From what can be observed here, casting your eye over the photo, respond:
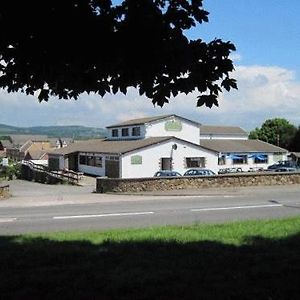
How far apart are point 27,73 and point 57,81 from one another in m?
0.35

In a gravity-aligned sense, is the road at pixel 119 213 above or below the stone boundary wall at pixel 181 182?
below

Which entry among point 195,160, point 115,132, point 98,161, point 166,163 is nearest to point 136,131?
point 115,132

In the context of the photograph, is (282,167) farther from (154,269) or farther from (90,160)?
(154,269)

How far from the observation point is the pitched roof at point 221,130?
8239 centimetres

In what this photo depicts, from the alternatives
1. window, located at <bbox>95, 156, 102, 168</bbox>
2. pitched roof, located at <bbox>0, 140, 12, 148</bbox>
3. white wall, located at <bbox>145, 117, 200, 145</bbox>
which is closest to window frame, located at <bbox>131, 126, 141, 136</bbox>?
white wall, located at <bbox>145, 117, 200, 145</bbox>

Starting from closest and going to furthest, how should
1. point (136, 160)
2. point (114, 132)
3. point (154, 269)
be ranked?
point (154, 269) < point (136, 160) < point (114, 132)

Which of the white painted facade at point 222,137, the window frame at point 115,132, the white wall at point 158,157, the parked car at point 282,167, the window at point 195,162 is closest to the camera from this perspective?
the white wall at point 158,157

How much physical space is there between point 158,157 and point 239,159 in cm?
1915

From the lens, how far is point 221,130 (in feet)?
276

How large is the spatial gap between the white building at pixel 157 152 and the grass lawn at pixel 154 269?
40993mm

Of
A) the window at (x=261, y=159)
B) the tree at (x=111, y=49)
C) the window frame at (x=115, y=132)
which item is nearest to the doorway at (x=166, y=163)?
the window frame at (x=115, y=132)

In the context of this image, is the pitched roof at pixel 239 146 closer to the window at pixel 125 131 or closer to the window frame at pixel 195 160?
the window at pixel 125 131

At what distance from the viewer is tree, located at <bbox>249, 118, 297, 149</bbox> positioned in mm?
98938

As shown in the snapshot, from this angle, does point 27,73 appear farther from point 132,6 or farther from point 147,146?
point 147,146
